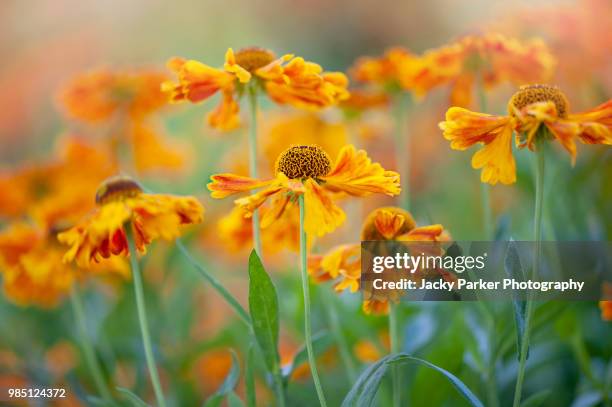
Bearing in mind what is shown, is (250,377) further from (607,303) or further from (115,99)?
(115,99)

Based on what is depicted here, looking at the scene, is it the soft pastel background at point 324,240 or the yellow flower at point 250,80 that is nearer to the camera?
the yellow flower at point 250,80

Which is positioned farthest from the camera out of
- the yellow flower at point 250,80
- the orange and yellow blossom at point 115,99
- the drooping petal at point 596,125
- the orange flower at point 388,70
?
the orange and yellow blossom at point 115,99

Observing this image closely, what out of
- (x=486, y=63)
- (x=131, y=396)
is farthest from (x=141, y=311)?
(x=486, y=63)

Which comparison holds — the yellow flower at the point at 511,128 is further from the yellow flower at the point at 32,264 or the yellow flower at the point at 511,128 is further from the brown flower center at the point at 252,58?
the yellow flower at the point at 32,264

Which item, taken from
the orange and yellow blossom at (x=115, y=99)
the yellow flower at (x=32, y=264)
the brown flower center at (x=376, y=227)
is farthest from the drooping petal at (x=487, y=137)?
the orange and yellow blossom at (x=115, y=99)

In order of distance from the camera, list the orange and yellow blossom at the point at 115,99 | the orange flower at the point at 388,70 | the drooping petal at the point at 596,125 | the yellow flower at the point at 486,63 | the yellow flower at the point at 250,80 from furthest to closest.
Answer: the orange and yellow blossom at the point at 115,99
the orange flower at the point at 388,70
the yellow flower at the point at 486,63
the yellow flower at the point at 250,80
the drooping petal at the point at 596,125

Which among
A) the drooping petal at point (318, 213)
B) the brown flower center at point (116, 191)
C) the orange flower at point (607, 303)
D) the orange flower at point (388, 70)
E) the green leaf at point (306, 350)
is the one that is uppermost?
the orange flower at point (388, 70)

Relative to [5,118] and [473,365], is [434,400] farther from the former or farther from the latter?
[5,118]
